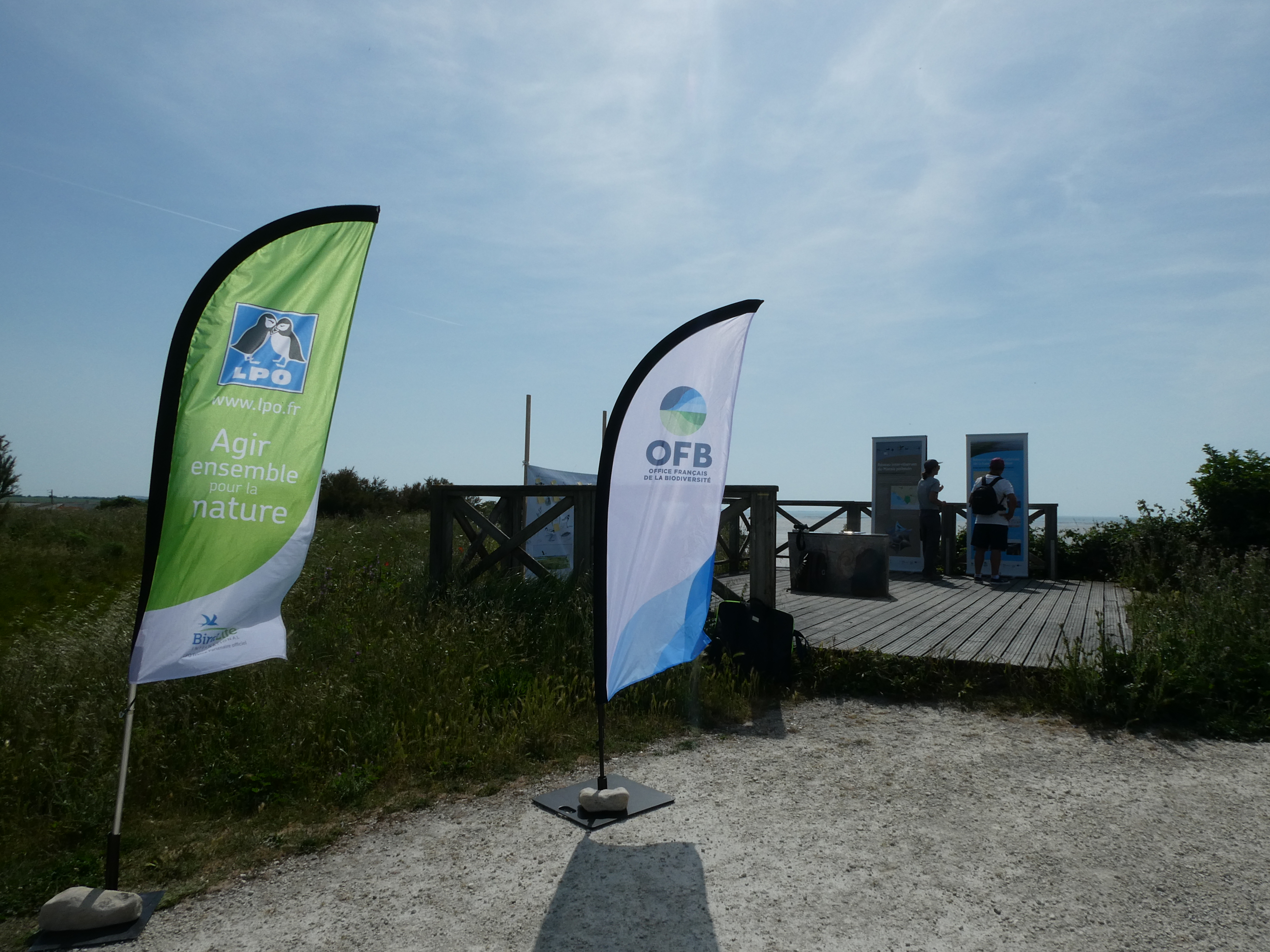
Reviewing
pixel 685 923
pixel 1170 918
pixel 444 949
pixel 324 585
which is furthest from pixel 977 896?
pixel 324 585

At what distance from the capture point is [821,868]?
3.35 metres

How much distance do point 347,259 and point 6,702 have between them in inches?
146

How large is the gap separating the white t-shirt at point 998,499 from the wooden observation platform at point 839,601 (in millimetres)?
1097

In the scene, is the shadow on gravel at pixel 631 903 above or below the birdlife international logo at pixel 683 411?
below

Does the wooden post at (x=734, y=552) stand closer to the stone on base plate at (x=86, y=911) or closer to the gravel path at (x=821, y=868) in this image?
the gravel path at (x=821, y=868)

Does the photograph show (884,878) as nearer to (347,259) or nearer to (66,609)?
(347,259)

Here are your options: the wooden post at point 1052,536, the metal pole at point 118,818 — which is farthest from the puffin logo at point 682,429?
the wooden post at point 1052,536

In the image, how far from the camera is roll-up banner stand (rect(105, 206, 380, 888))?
128 inches

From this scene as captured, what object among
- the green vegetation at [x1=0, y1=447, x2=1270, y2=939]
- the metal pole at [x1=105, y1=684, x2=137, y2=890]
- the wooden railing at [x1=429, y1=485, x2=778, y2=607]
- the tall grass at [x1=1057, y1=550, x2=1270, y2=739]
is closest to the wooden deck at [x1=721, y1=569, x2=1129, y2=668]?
the tall grass at [x1=1057, y1=550, x2=1270, y2=739]

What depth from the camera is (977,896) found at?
3.07m

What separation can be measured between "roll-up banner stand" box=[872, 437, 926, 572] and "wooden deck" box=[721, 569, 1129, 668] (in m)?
1.27

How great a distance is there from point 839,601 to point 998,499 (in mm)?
2860

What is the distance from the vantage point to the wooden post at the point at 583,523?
24.2 ft

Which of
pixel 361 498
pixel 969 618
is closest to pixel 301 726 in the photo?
pixel 969 618
